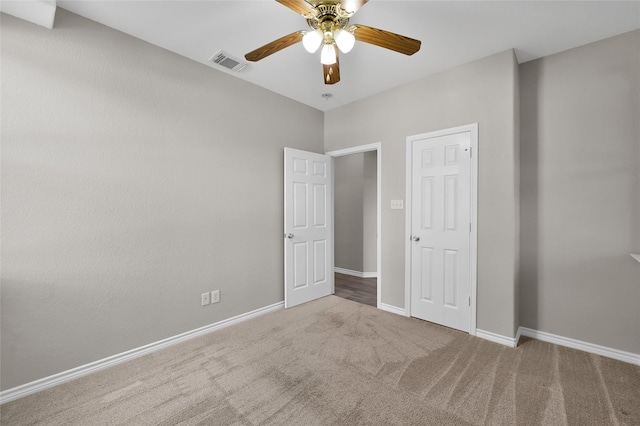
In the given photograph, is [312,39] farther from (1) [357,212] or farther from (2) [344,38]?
(1) [357,212]

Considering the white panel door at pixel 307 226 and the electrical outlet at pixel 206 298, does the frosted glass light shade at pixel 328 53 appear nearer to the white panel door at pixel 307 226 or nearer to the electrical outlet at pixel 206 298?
the white panel door at pixel 307 226

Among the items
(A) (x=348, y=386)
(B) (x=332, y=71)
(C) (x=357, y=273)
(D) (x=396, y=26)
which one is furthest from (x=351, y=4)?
(C) (x=357, y=273)

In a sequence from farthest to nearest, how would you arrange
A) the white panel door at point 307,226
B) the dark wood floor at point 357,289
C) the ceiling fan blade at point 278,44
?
the dark wood floor at point 357,289
the white panel door at point 307,226
the ceiling fan blade at point 278,44

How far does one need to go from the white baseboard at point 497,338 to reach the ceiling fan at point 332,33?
8.39ft

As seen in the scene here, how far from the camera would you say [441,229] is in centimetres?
290

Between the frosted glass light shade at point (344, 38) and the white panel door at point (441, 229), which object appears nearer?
the frosted glass light shade at point (344, 38)

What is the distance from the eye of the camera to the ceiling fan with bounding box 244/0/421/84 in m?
1.57

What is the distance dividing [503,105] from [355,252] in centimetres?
338

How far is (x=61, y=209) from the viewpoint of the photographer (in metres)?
1.98

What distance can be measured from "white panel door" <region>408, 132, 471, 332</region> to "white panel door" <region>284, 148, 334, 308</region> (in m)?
1.23

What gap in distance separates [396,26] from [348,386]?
107 inches

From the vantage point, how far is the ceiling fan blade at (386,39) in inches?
64.7

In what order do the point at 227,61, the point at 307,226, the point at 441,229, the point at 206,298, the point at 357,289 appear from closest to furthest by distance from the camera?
the point at 227,61 → the point at 206,298 → the point at 441,229 → the point at 307,226 → the point at 357,289

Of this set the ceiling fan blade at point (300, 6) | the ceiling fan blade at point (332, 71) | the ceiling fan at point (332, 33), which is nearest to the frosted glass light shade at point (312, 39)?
the ceiling fan at point (332, 33)
